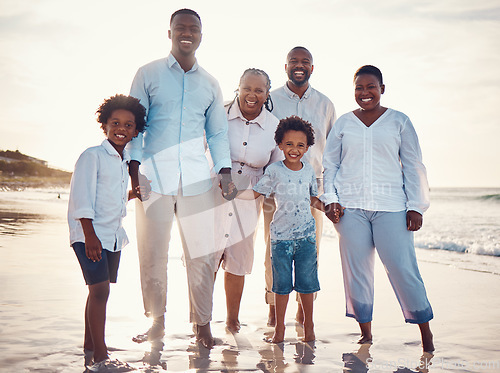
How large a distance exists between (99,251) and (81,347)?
3.03ft

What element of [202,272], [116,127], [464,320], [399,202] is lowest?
[464,320]

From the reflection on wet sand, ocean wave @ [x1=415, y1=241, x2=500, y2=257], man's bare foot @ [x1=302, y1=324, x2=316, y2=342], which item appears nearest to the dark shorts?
man's bare foot @ [x1=302, y1=324, x2=316, y2=342]

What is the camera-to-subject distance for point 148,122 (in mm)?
3502

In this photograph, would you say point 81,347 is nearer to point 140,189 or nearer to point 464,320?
point 140,189

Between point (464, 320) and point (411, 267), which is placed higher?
point (411, 267)

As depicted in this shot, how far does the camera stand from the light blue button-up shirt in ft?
11.2

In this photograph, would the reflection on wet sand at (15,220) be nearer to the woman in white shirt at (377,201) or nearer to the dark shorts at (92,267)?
the dark shorts at (92,267)

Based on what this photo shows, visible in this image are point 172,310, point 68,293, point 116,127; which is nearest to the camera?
point 116,127

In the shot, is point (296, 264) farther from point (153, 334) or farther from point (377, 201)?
point (153, 334)

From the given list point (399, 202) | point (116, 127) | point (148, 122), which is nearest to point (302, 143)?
point (399, 202)

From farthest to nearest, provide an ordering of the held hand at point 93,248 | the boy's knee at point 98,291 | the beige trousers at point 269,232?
the beige trousers at point 269,232, the boy's knee at point 98,291, the held hand at point 93,248

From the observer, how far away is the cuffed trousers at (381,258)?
11.3ft

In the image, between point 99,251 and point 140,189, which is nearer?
point 99,251

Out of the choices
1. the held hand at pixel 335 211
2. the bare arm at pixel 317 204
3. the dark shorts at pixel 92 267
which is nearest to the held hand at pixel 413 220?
the held hand at pixel 335 211
